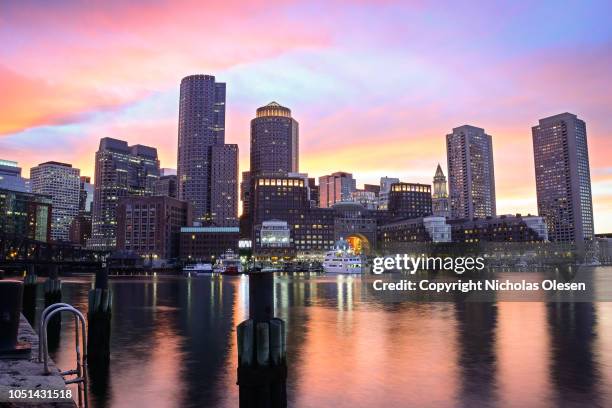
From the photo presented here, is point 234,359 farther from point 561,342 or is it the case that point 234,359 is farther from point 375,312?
point 375,312

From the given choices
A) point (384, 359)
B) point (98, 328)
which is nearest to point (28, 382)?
point (98, 328)

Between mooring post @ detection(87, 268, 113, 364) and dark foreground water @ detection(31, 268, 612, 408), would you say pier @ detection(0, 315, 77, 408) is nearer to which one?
dark foreground water @ detection(31, 268, 612, 408)

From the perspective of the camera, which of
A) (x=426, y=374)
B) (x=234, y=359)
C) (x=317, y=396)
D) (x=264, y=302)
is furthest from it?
(x=234, y=359)

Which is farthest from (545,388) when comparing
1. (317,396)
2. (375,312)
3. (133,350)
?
(375,312)

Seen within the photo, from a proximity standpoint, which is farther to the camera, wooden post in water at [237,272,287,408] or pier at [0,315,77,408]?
wooden post in water at [237,272,287,408]

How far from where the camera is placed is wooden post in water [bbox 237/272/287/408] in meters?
17.5

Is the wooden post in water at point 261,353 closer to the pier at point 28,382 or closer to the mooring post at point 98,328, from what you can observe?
the pier at point 28,382

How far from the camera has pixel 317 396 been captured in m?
25.5

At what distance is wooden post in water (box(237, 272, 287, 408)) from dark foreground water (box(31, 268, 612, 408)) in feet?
22.8

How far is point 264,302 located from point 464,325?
38797mm

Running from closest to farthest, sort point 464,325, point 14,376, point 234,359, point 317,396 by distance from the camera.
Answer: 1. point 14,376
2. point 317,396
3. point 234,359
4. point 464,325

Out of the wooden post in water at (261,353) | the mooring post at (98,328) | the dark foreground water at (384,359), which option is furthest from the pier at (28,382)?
the mooring post at (98,328)

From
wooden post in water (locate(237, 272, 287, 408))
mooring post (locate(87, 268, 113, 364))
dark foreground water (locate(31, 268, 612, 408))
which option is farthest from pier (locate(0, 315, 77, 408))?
mooring post (locate(87, 268, 113, 364))

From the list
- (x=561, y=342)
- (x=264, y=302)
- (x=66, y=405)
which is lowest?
(x=561, y=342)
